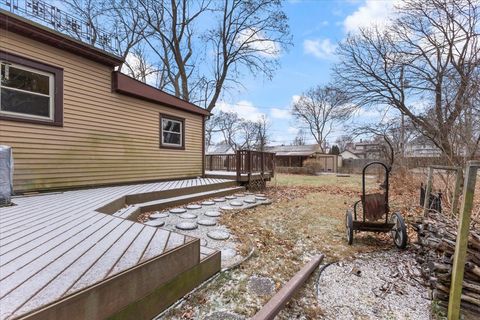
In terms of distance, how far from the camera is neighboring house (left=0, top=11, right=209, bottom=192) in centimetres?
461

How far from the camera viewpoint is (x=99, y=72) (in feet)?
19.7

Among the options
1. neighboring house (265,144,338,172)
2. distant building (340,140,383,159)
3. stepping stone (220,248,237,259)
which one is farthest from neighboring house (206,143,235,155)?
stepping stone (220,248,237,259)

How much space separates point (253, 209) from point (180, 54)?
1320 cm

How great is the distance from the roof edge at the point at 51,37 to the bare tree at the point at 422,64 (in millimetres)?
8831

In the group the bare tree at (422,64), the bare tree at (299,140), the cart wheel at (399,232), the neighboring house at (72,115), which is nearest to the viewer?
the cart wheel at (399,232)

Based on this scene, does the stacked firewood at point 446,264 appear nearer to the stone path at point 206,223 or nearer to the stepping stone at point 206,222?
the stone path at point 206,223

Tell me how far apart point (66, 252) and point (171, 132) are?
6638mm

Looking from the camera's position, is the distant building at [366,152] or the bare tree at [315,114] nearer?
the distant building at [366,152]

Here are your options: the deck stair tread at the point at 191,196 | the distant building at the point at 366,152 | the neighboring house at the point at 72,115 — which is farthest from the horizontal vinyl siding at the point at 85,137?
the distant building at the point at 366,152

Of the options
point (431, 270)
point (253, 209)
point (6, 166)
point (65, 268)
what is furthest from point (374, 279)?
point (6, 166)

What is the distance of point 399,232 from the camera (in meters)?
3.70

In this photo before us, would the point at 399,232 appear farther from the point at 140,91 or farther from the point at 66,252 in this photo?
the point at 140,91

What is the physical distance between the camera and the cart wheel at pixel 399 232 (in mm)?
3596

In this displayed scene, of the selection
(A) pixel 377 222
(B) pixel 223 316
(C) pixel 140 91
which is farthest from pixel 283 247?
(C) pixel 140 91
